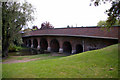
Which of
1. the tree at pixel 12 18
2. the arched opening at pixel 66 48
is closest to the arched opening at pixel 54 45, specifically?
the arched opening at pixel 66 48

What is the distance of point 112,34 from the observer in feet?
41.9

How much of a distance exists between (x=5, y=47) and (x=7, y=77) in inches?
535

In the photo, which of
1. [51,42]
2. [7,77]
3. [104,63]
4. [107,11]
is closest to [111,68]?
[104,63]

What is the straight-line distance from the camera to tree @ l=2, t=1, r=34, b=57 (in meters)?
14.9

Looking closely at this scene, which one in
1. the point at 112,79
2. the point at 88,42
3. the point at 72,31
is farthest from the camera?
the point at 72,31

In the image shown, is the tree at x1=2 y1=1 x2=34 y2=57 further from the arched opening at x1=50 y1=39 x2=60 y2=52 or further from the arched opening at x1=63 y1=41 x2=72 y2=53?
the arched opening at x1=50 y1=39 x2=60 y2=52

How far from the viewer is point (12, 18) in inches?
595

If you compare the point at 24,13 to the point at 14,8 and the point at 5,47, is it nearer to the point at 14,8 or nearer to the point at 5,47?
the point at 14,8

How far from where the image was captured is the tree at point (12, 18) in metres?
→ 14.9

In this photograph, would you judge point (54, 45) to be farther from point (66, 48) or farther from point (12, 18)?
point (12, 18)

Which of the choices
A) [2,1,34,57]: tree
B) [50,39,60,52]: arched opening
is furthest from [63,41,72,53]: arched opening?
[2,1,34,57]: tree

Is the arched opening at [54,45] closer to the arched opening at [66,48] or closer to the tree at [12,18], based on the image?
the arched opening at [66,48]

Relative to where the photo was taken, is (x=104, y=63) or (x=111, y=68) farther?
(x=104, y=63)

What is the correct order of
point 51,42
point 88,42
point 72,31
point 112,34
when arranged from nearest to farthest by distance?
point 112,34, point 88,42, point 72,31, point 51,42
